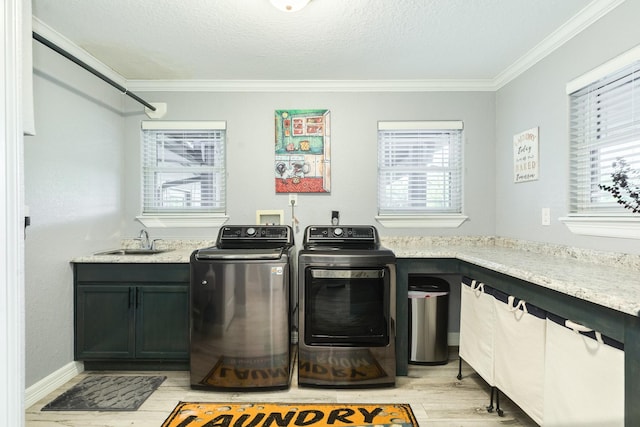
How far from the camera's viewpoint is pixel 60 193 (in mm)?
2461

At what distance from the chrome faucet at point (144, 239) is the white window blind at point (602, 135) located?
3.39 metres

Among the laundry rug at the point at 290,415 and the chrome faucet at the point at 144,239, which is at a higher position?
the chrome faucet at the point at 144,239

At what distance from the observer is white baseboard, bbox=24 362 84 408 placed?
2.20 m

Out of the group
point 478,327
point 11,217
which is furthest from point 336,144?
point 11,217

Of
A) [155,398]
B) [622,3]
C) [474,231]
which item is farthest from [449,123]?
[155,398]

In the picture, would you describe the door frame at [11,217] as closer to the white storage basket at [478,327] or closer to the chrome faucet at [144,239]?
the chrome faucet at [144,239]

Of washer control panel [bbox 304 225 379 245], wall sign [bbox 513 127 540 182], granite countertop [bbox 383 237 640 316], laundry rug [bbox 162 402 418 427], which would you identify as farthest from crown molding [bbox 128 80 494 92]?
laundry rug [bbox 162 402 418 427]

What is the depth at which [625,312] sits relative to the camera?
115cm

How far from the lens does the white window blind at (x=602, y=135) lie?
190 cm

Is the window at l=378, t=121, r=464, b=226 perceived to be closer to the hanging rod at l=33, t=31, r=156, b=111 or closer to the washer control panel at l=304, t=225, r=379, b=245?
the washer control panel at l=304, t=225, r=379, b=245

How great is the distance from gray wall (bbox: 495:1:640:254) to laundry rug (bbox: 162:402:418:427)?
5.24 ft

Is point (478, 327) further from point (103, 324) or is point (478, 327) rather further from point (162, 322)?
point (103, 324)

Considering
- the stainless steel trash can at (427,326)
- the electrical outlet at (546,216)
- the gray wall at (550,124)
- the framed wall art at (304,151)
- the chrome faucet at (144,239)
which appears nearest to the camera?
the gray wall at (550,124)

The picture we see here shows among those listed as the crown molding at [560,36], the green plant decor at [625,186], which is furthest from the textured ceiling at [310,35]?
the green plant decor at [625,186]
